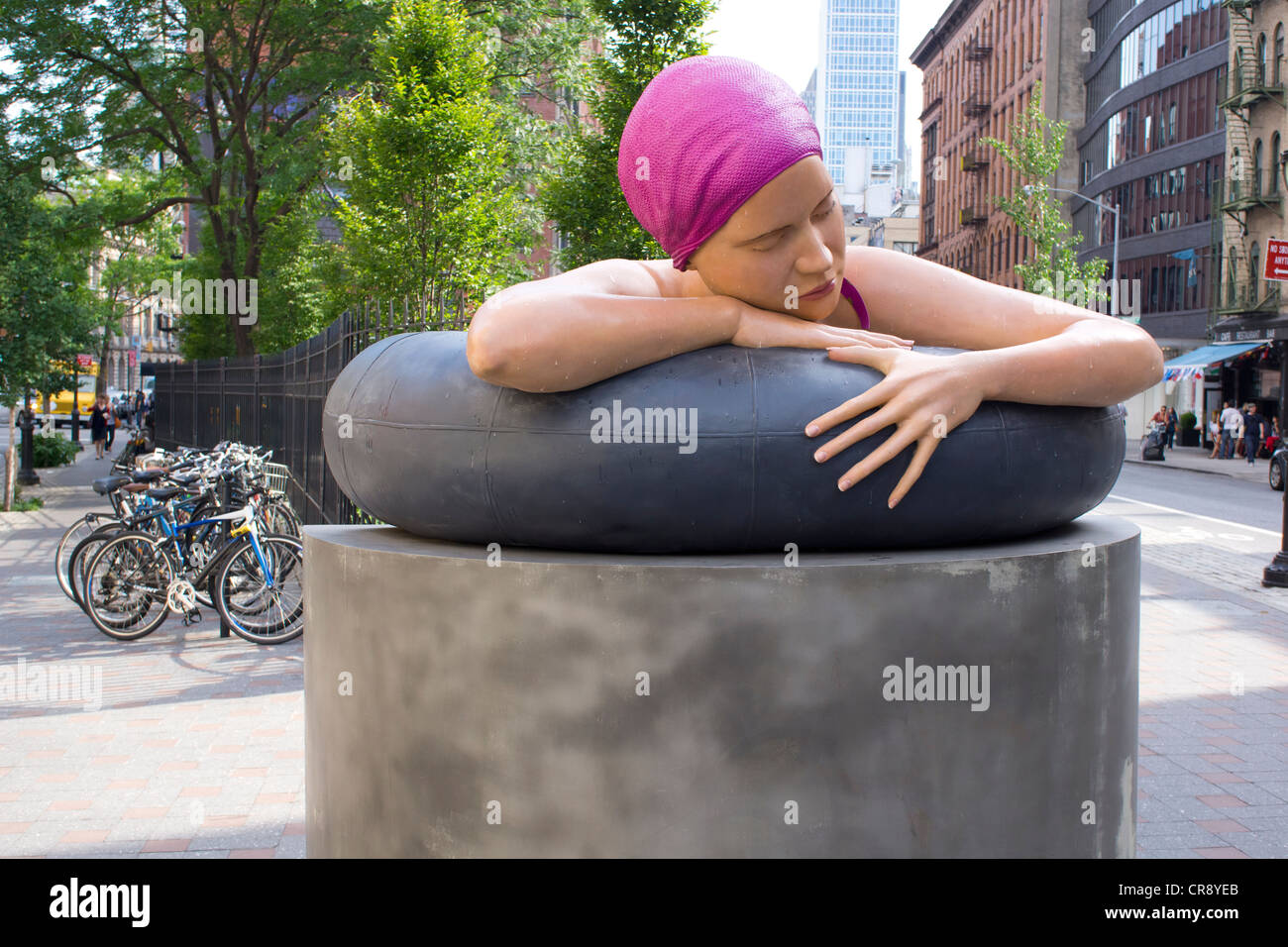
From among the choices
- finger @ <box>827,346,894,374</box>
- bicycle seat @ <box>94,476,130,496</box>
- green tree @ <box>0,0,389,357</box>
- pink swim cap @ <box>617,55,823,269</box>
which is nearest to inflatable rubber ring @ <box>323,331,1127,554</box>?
finger @ <box>827,346,894,374</box>

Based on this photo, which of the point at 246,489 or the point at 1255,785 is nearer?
the point at 1255,785

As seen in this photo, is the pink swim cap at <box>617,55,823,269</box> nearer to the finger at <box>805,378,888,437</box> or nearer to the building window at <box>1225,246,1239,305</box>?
the finger at <box>805,378,888,437</box>

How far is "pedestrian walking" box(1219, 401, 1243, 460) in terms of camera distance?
33575 millimetres

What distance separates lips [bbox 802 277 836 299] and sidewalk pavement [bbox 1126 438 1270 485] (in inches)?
1016

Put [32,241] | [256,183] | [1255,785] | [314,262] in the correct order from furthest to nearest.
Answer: [314,262] < [256,183] < [32,241] < [1255,785]

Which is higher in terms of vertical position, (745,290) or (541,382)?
(745,290)

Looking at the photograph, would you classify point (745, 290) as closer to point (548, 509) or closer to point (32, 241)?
point (548, 509)

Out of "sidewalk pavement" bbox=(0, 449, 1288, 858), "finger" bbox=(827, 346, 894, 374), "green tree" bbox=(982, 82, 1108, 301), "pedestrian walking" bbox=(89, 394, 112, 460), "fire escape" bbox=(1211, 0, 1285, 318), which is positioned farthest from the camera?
"fire escape" bbox=(1211, 0, 1285, 318)

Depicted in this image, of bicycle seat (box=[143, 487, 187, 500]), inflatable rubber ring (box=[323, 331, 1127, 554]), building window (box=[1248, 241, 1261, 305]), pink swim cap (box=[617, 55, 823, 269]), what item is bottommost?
bicycle seat (box=[143, 487, 187, 500])
